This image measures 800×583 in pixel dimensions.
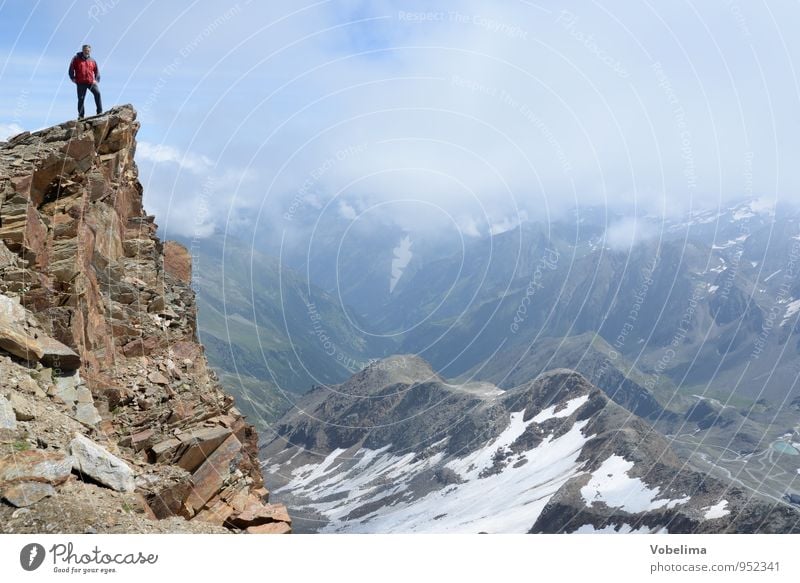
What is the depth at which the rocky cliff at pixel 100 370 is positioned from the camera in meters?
19.4

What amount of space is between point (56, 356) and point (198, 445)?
6.52 m

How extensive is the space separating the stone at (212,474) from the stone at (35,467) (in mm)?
6830

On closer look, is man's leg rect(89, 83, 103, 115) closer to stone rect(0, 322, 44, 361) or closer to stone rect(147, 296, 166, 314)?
stone rect(147, 296, 166, 314)

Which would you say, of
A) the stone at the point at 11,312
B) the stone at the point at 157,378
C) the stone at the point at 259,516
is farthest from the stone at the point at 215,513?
the stone at the point at 11,312

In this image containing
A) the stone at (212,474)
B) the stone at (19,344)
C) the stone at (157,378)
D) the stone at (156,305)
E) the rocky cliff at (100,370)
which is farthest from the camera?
the stone at (156,305)

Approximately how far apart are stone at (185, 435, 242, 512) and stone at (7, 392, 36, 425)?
6.45 meters

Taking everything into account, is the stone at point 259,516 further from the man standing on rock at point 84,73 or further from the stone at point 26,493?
the man standing on rock at point 84,73

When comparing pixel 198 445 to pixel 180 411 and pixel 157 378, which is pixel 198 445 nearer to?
pixel 180 411

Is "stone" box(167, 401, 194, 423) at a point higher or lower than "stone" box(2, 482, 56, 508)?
higher

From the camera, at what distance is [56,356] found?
25109mm

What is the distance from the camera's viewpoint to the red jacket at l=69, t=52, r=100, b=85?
1447 inches

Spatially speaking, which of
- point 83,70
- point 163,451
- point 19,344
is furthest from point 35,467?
point 83,70

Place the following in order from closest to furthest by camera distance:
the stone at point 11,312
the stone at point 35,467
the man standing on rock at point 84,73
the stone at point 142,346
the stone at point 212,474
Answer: the stone at point 35,467
the stone at point 11,312
the stone at point 212,474
the stone at point 142,346
the man standing on rock at point 84,73

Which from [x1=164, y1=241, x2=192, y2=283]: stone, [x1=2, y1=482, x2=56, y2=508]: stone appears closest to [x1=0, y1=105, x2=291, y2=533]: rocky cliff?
[x1=2, y1=482, x2=56, y2=508]: stone
